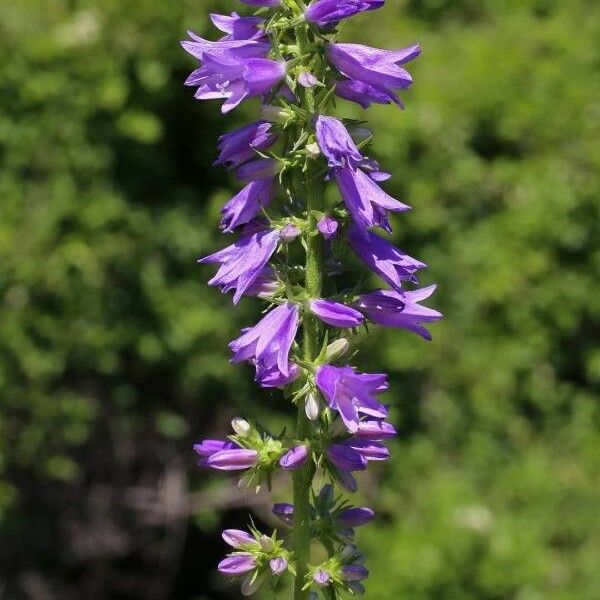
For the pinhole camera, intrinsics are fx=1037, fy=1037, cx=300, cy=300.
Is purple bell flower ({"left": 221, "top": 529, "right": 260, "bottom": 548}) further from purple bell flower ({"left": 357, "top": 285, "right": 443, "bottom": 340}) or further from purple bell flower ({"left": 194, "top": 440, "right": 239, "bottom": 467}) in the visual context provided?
purple bell flower ({"left": 357, "top": 285, "right": 443, "bottom": 340})

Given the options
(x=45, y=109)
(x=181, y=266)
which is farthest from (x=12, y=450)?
(x=45, y=109)

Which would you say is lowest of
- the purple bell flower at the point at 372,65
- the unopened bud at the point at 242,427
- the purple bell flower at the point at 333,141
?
the unopened bud at the point at 242,427

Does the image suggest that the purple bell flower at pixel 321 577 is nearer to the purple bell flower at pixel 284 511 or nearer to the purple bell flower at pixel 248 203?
the purple bell flower at pixel 284 511

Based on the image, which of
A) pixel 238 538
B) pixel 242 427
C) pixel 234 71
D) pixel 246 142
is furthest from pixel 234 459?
pixel 234 71

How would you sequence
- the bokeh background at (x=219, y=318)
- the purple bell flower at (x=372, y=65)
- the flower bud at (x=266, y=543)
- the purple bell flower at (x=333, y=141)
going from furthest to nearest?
the bokeh background at (x=219, y=318) → the flower bud at (x=266, y=543) → the purple bell flower at (x=372, y=65) → the purple bell flower at (x=333, y=141)

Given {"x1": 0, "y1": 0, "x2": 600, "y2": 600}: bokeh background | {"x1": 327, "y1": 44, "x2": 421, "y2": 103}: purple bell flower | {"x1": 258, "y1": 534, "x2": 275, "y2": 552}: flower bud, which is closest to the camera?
{"x1": 327, "y1": 44, "x2": 421, "y2": 103}: purple bell flower

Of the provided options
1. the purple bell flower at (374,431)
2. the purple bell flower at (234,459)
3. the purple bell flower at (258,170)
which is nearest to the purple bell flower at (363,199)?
the purple bell flower at (258,170)

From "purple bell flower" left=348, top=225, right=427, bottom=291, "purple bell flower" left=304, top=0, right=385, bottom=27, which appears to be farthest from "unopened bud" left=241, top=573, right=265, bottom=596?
"purple bell flower" left=304, top=0, right=385, bottom=27
